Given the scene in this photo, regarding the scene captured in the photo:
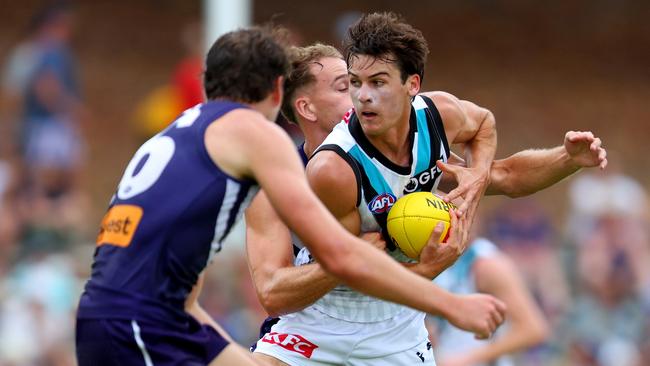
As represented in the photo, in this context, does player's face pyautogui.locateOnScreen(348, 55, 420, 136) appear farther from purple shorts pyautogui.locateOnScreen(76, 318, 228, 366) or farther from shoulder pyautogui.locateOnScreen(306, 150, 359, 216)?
purple shorts pyautogui.locateOnScreen(76, 318, 228, 366)

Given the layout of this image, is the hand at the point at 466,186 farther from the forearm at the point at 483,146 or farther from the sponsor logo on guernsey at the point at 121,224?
the sponsor logo on guernsey at the point at 121,224

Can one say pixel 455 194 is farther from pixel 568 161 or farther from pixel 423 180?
pixel 568 161

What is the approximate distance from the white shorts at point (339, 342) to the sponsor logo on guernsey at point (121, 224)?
5.17ft

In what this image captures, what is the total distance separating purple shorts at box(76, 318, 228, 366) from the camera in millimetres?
5133

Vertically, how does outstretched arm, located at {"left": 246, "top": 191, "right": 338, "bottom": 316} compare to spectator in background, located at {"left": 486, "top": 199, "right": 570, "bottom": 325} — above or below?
below

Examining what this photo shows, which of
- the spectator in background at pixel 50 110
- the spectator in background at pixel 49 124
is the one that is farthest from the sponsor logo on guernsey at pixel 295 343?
the spectator in background at pixel 50 110

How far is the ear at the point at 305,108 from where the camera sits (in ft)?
22.7

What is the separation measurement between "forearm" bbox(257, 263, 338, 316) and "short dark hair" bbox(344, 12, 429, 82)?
1000 millimetres

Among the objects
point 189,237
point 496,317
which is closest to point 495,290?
point 496,317

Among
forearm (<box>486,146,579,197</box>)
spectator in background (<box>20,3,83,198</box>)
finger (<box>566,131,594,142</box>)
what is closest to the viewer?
finger (<box>566,131,594,142</box>)

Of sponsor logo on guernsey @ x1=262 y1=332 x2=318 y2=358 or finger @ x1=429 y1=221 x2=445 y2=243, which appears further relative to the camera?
sponsor logo on guernsey @ x1=262 y1=332 x2=318 y2=358

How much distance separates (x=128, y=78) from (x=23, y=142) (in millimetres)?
4522

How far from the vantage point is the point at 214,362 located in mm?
5406

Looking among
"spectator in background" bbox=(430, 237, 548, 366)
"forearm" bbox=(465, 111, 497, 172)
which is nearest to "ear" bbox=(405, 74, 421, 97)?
"forearm" bbox=(465, 111, 497, 172)
